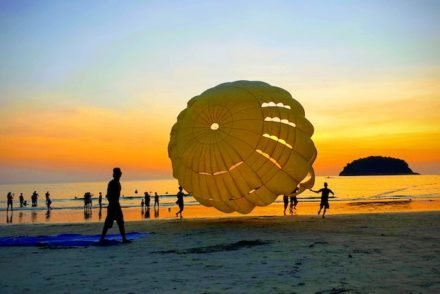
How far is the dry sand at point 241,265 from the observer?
6664mm

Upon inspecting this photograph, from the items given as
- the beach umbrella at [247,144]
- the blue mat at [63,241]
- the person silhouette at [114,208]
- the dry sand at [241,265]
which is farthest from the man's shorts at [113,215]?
the beach umbrella at [247,144]

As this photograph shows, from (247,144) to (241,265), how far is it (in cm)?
772

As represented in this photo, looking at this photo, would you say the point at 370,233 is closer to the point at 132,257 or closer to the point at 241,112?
the point at 241,112

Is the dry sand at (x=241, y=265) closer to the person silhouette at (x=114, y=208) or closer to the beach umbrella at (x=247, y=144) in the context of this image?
the person silhouette at (x=114, y=208)

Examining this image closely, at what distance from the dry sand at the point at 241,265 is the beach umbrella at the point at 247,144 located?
111 inches

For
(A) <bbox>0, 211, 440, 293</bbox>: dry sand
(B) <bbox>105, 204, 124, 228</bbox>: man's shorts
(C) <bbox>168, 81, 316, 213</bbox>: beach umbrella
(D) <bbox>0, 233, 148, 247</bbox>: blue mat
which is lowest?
(A) <bbox>0, 211, 440, 293</bbox>: dry sand

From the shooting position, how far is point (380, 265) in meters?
7.93

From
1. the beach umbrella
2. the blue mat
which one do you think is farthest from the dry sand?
the beach umbrella

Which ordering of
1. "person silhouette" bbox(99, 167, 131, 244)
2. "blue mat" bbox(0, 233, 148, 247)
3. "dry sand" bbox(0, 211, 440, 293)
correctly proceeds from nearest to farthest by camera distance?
"dry sand" bbox(0, 211, 440, 293) < "person silhouette" bbox(99, 167, 131, 244) < "blue mat" bbox(0, 233, 148, 247)

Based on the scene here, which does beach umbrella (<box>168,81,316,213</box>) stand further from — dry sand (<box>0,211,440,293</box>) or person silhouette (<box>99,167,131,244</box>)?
person silhouette (<box>99,167,131,244</box>)

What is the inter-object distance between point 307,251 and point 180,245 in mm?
3361

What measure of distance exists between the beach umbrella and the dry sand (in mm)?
2813

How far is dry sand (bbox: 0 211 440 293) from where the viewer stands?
666 cm

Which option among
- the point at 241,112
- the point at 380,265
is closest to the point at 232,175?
the point at 241,112
